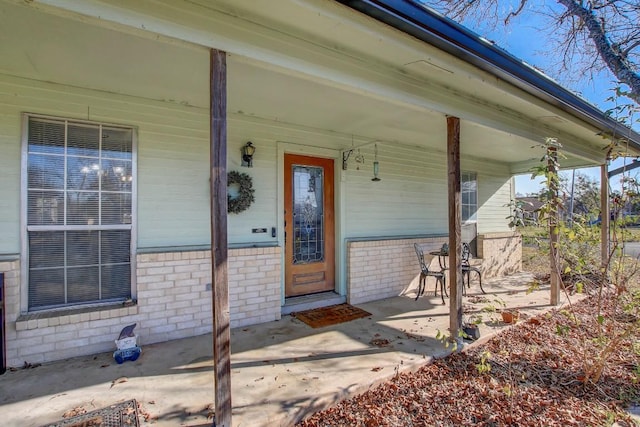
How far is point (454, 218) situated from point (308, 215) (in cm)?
208

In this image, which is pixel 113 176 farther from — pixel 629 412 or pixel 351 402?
pixel 629 412

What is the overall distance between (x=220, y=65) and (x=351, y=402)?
2.54 metres

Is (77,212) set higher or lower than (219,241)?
higher

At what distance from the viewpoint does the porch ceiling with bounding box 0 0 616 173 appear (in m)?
2.16

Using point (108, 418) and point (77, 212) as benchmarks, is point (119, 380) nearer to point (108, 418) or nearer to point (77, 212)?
point (108, 418)

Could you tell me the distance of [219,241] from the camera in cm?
207

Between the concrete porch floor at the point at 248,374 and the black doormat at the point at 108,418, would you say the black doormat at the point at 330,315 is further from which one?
the black doormat at the point at 108,418

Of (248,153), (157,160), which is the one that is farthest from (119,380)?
(248,153)

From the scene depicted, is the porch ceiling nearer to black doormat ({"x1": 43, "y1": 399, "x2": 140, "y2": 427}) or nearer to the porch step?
the porch step

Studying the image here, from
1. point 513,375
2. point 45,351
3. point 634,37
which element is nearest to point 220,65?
point 45,351

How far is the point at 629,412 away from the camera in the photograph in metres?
2.41

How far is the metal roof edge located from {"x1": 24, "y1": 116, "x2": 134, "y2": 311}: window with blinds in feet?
9.15

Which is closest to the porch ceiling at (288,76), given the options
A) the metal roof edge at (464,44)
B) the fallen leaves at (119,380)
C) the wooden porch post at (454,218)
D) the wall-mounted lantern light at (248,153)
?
the metal roof edge at (464,44)

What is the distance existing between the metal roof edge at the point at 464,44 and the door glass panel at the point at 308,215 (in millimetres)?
2539
